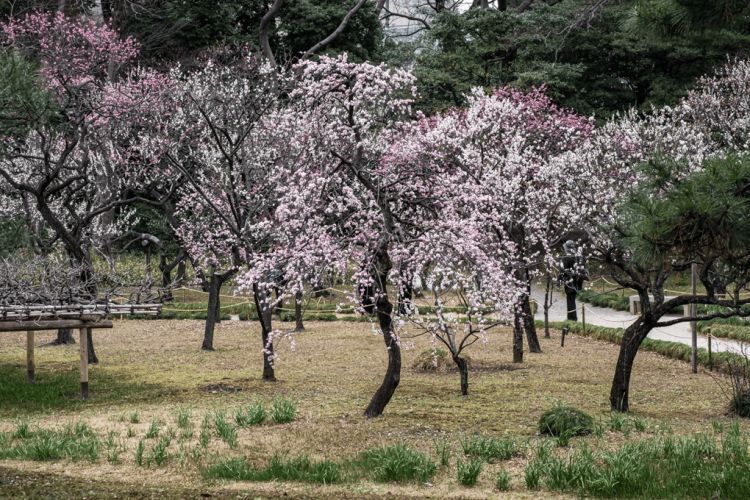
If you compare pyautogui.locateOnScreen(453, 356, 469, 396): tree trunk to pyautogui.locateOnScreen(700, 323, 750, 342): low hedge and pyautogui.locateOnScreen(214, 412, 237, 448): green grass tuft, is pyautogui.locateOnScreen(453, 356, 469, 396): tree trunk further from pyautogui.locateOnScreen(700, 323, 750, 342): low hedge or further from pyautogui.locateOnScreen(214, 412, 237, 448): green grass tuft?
pyautogui.locateOnScreen(700, 323, 750, 342): low hedge

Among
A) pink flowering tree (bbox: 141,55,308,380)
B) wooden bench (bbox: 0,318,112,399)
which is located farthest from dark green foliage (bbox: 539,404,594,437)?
wooden bench (bbox: 0,318,112,399)

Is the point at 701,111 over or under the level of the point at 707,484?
over

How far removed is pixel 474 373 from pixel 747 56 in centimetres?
1840

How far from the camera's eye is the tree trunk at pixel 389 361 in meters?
9.75

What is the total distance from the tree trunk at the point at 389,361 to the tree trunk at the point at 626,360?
2.81 metres

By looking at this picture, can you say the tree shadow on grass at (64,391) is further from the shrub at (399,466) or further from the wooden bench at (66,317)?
the shrub at (399,466)

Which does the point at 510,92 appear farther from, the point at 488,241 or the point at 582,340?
the point at 488,241

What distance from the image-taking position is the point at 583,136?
80.4 feet

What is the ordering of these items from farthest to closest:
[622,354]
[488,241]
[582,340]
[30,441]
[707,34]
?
[582,340], [488,241], [622,354], [30,441], [707,34]

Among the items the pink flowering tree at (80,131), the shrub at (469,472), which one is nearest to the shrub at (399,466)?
the shrub at (469,472)

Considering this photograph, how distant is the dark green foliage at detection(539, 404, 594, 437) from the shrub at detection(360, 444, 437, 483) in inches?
73.6

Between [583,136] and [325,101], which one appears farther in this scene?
[583,136]

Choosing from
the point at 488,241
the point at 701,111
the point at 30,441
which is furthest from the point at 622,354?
the point at 701,111

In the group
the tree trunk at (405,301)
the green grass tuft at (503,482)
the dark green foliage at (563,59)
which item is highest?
the dark green foliage at (563,59)
